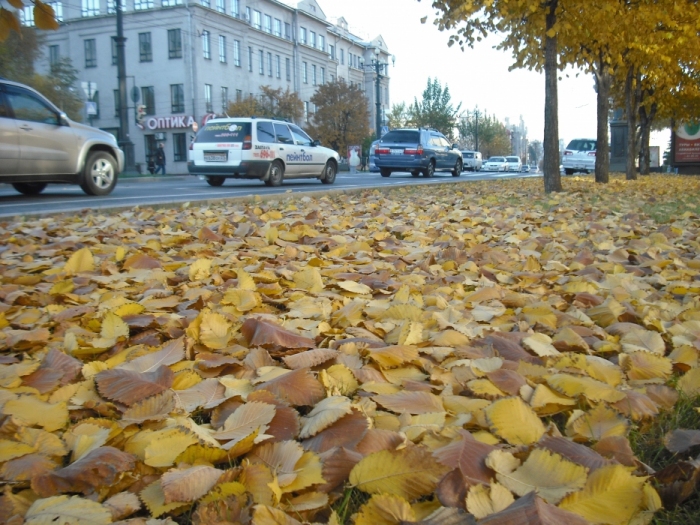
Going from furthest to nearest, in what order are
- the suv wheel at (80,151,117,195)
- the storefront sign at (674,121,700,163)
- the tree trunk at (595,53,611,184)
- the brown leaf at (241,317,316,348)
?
the storefront sign at (674,121,700,163), the tree trunk at (595,53,611,184), the suv wheel at (80,151,117,195), the brown leaf at (241,317,316,348)

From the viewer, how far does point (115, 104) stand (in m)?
49.4

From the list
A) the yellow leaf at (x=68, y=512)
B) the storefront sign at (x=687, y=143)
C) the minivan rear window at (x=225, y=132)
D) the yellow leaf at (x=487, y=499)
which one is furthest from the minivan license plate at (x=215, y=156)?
the storefront sign at (x=687, y=143)

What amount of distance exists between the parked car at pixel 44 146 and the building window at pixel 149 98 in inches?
1539

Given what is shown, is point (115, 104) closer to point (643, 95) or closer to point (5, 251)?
point (643, 95)

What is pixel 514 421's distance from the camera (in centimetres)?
159

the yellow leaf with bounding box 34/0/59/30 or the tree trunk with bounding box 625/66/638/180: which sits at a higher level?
the tree trunk with bounding box 625/66/638/180

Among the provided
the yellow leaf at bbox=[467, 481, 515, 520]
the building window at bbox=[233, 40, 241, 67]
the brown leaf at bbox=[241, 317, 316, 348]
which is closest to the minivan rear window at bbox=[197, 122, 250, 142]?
the brown leaf at bbox=[241, 317, 316, 348]

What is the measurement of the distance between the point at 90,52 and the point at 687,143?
4075 centimetres

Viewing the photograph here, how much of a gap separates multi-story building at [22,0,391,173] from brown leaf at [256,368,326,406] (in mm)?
43055

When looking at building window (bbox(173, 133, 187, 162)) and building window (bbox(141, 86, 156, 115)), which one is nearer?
building window (bbox(141, 86, 156, 115))

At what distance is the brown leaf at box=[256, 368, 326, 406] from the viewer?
1.74 meters

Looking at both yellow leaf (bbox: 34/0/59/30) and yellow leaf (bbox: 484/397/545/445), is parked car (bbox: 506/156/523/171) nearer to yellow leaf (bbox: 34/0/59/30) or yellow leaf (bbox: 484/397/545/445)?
yellow leaf (bbox: 34/0/59/30)

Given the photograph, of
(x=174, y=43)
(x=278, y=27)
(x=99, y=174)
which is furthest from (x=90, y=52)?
(x=99, y=174)

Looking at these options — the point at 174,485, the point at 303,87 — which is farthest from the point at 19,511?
the point at 303,87
